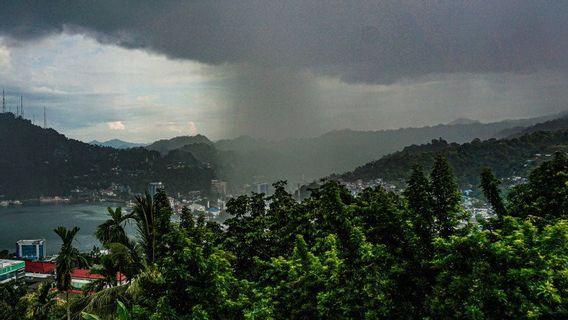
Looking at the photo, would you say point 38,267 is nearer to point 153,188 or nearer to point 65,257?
point 153,188

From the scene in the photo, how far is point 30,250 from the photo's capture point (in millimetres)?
56125

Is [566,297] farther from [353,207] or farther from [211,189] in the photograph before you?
[211,189]

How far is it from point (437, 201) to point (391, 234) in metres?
0.98

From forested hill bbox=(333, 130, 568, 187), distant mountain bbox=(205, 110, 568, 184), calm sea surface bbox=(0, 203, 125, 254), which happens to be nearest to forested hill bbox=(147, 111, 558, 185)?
distant mountain bbox=(205, 110, 568, 184)

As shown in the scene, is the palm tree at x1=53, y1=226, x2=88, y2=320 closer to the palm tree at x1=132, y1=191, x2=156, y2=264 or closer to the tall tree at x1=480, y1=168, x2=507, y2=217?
the palm tree at x1=132, y1=191, x2=156, y2=264

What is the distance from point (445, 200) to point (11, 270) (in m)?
45.1

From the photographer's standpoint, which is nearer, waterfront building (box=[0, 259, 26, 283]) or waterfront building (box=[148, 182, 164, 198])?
waterfront building (box=[148, 182, 164, 198])

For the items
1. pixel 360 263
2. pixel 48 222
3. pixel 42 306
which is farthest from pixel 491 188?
pixel 48 222

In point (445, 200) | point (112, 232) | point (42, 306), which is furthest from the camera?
point (42, 306)

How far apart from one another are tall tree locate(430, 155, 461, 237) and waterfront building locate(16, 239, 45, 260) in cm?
6135

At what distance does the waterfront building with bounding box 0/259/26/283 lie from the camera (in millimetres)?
39034

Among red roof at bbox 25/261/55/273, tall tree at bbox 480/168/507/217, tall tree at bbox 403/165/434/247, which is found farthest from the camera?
red roof at bbox 25/261/55/273

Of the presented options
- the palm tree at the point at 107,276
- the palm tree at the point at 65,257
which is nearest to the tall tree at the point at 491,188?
the palm tree at the point at 107,276

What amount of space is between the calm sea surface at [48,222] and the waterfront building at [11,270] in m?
20.7
